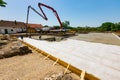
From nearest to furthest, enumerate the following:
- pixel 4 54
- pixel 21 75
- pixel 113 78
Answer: pixel 113 78 → pixel 21 75 → pixel 4 54

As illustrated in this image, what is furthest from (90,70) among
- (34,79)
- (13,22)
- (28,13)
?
(13,22)

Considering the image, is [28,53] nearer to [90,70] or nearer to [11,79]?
[11,79]

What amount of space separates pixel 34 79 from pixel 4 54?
13.1 feet

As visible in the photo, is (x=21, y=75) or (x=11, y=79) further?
(x=21, y=75)

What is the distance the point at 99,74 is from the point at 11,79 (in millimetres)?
2750

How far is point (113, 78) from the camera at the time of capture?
9.74 ft

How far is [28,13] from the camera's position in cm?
2341

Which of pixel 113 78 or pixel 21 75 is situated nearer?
pixel 113 78

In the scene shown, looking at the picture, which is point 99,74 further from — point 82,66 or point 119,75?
point 82,66

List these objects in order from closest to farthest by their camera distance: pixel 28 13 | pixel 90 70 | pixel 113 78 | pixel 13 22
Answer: pixel 113 78 → pixel 90 70 → pixel 28 13 → pixel 13 22

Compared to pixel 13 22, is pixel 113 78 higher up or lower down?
lower down

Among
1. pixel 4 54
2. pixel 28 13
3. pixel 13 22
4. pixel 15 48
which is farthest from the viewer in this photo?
pixel 13 22

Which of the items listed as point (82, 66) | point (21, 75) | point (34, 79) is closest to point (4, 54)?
point (21, 75)

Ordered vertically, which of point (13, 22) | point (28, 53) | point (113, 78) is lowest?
point (28, 53)
